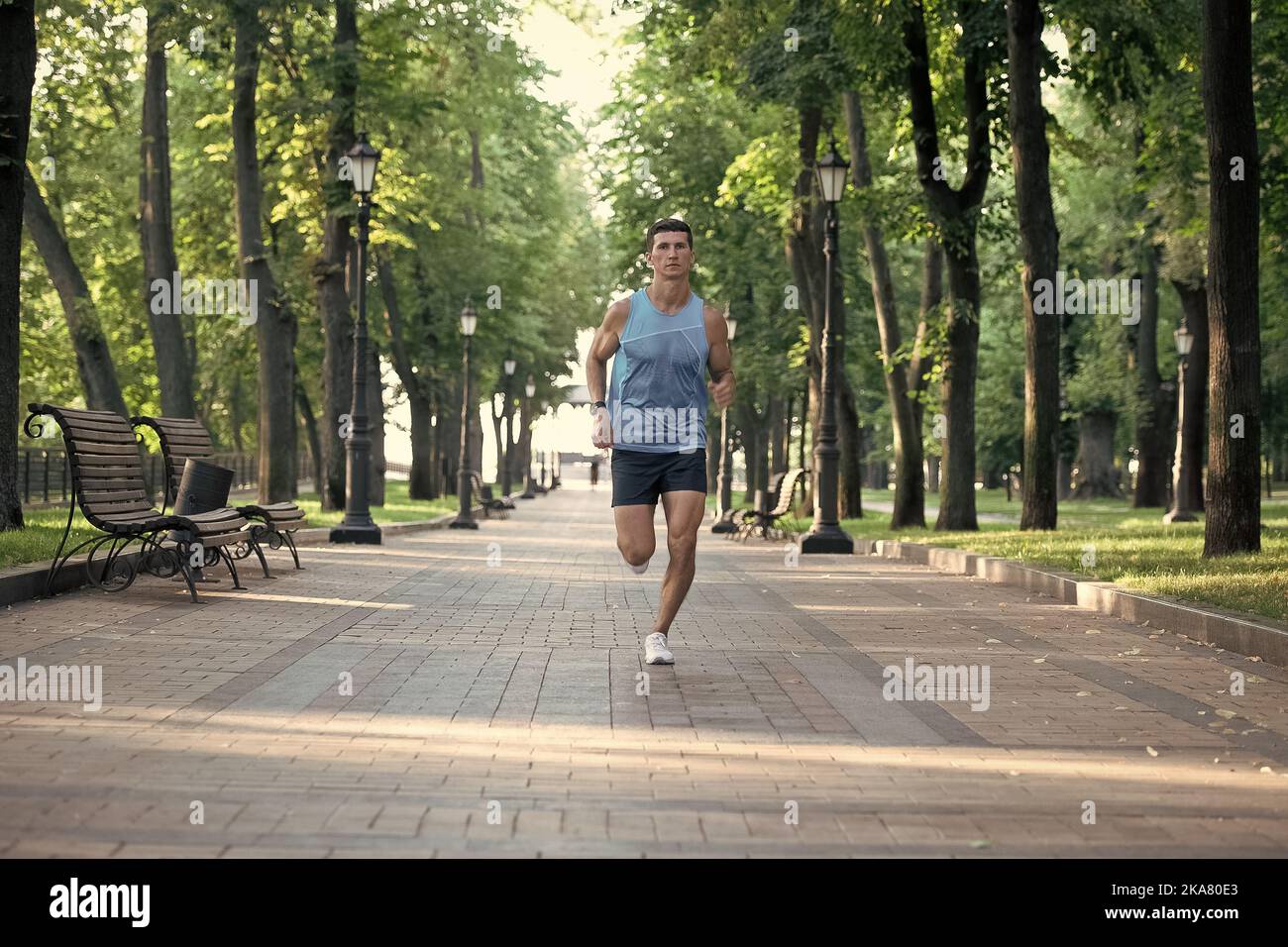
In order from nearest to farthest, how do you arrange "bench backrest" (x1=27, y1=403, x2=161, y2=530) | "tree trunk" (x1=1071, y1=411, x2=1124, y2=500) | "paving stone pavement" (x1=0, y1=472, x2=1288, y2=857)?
"paving stone pavement" (x1=0, y1=472, x2=1288, y2=857) < "bench backrest" (x1=27, y1=403, x2=161, y2=530) < "tree trunk" (x1=1071, y1=411, x2=1124, y2=500)

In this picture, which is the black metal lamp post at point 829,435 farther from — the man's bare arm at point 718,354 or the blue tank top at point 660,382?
the blue tank top at point 660,382

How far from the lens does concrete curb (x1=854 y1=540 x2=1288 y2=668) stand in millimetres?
10336

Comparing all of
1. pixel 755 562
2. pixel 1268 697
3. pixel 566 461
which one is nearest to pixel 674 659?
pixel 1268 697

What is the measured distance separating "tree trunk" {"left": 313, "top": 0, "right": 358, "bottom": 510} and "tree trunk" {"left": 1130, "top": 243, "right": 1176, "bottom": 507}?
65.7ft

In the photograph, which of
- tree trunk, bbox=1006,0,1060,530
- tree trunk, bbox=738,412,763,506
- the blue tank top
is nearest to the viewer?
the blue tank top

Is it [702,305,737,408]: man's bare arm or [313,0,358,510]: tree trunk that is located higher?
[313,0,358,510]: tree trunk

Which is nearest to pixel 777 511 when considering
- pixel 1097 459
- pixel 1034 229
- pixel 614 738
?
pixel 1034 229

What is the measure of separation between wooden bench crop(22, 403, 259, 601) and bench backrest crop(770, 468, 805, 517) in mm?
14189

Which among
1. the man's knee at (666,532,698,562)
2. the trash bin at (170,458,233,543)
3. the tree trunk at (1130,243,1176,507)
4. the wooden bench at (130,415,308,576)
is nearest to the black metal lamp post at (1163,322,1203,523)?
the tree trunk at (1130,243,1176,507)

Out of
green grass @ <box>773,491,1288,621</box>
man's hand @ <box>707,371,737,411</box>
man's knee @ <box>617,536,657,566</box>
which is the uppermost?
man's hand @ <box>707,371,737,411</box>

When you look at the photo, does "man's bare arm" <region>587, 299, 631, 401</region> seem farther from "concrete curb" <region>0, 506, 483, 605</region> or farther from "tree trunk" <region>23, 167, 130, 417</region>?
"tree trunk" <region>23, 167, 130, 417</region>

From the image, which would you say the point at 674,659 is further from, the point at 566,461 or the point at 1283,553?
the point at 566,461

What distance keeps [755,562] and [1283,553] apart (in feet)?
23.8

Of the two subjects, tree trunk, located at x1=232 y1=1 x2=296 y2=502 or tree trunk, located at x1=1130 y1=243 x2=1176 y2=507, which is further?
tree trunk, located at x1=1130 y1=243 x2=1176 y2=507
